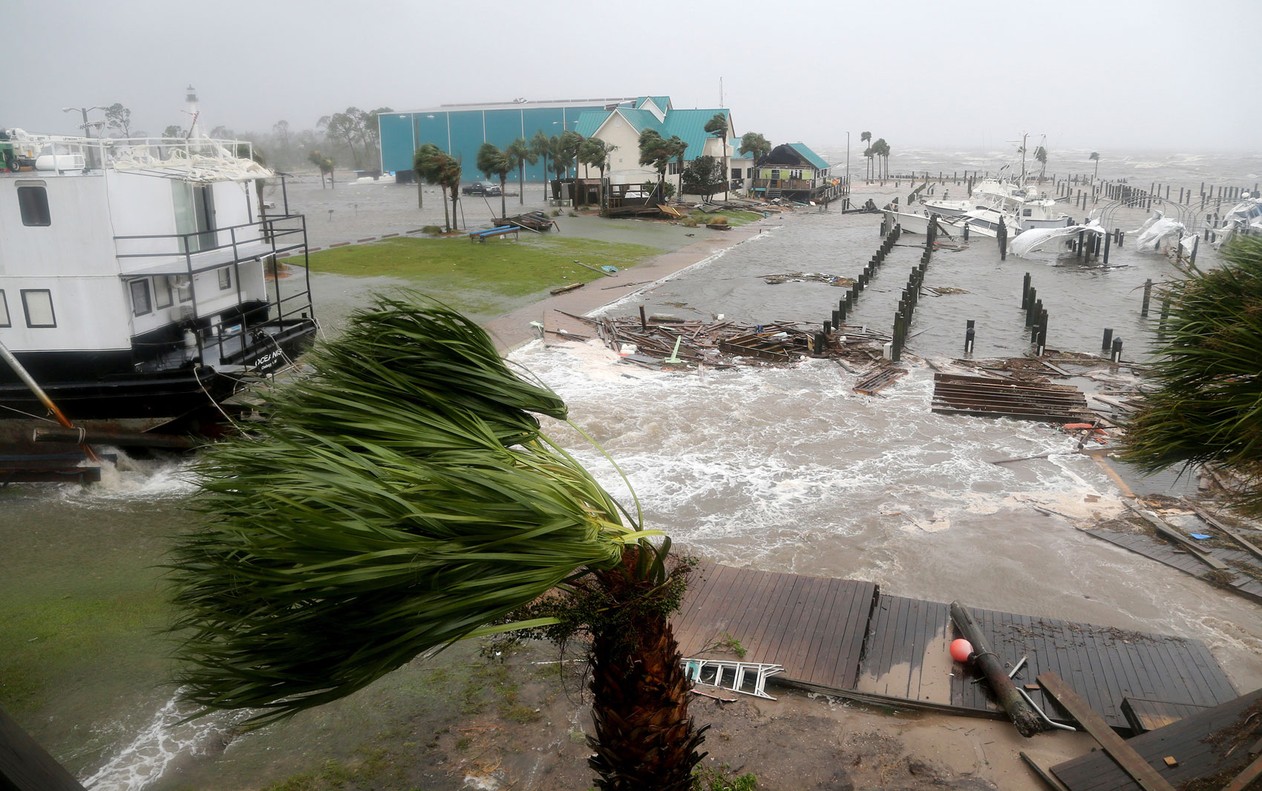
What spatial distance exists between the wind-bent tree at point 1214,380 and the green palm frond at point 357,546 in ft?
15.2

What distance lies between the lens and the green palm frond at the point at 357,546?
3.61 m

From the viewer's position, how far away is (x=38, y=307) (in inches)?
620

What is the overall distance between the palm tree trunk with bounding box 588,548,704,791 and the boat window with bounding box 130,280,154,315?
14.5m

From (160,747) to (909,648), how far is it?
8.38m

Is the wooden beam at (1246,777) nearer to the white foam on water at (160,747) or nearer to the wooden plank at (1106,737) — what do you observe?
the wooden plank at (1106,737)

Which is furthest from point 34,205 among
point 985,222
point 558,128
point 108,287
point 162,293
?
point 558,128

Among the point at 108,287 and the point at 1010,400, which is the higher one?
the point at 108,287

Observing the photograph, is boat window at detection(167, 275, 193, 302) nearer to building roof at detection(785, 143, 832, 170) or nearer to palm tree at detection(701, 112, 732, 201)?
palm tree at detection(701, 112, 732, 201)

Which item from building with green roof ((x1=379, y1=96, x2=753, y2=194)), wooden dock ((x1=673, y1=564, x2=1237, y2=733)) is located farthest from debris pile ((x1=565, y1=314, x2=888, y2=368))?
building with green roof ((x1=379, y1=96, x2=753, y2=194))

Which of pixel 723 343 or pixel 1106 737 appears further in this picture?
pixel 723 343

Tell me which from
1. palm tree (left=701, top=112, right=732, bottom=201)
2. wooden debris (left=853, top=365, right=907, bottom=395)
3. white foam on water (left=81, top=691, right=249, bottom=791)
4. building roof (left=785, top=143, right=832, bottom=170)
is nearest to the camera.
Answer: white foam on water (left=81, top=691, right=249, bottom=791)

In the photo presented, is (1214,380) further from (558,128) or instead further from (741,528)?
(558,128)

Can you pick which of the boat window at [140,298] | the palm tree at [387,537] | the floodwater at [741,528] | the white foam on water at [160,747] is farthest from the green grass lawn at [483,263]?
the palm tree at [387,537]

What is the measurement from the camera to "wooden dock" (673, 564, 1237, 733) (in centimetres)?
950
